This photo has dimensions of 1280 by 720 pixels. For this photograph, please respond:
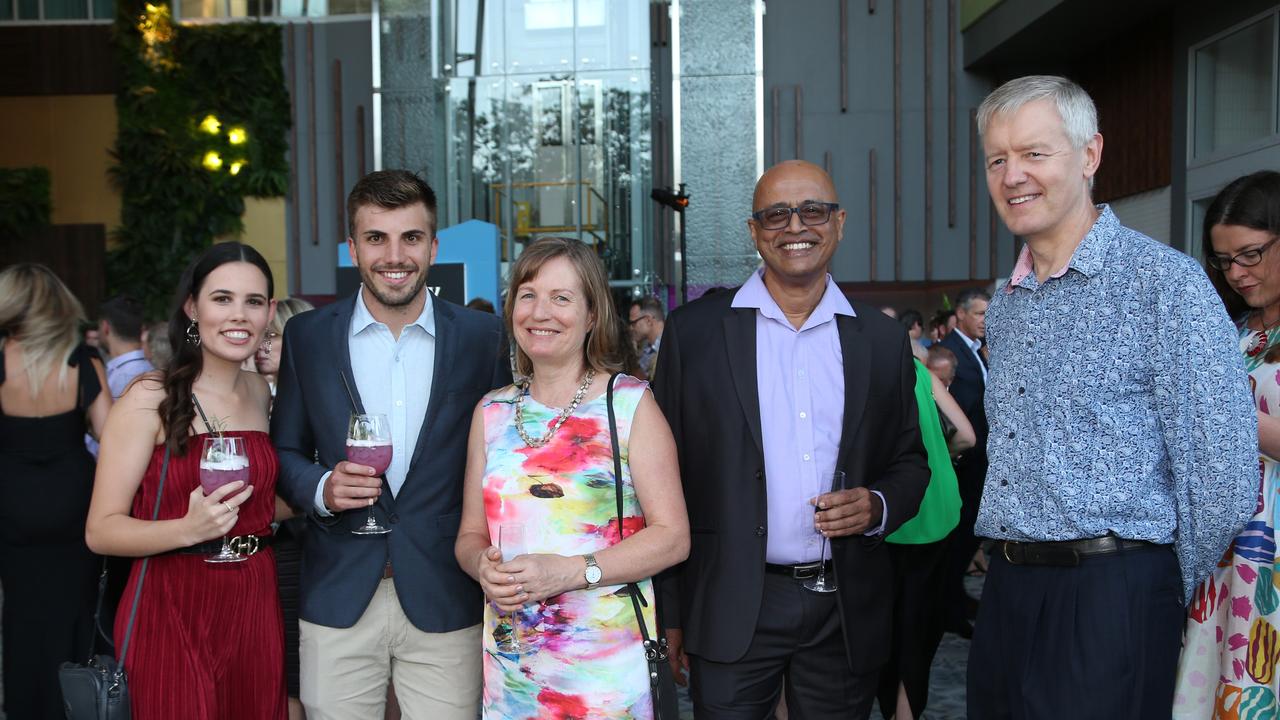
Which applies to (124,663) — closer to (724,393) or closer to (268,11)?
(724,393)

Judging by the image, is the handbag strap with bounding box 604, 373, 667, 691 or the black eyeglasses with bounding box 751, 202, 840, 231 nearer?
the handbag strap with bounding box 604, 373, 667, 691

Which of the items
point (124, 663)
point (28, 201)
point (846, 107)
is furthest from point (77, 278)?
point (124, 663)

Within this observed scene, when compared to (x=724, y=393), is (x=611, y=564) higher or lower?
lower

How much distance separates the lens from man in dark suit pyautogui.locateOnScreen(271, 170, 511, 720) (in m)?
2.44

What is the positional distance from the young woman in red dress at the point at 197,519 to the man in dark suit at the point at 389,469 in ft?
0.32

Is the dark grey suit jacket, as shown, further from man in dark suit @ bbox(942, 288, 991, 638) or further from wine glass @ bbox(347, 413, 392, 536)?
man in dark suit @ bbox(942, 288, 991, 638)

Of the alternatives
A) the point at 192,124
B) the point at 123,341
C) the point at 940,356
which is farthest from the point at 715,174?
the point at 123,341

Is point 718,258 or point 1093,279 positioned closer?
point 1093,279

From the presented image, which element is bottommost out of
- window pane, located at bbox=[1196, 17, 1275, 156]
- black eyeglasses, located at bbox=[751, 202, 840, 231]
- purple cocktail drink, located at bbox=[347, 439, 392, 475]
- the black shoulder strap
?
purple cocktail drink, located at bbox=[347, 439, 392, 475]

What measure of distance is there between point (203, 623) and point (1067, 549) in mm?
1989

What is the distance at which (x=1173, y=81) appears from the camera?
974cm

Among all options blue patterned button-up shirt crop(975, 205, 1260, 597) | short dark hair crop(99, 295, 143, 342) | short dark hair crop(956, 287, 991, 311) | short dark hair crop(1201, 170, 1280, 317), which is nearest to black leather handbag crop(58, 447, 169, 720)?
blue patterned button-up shirt crop(975, 205, 1260, 597)

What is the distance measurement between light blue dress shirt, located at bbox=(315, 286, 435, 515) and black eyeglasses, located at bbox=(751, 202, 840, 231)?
963 millimetres

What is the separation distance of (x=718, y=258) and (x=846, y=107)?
8.96 feet
